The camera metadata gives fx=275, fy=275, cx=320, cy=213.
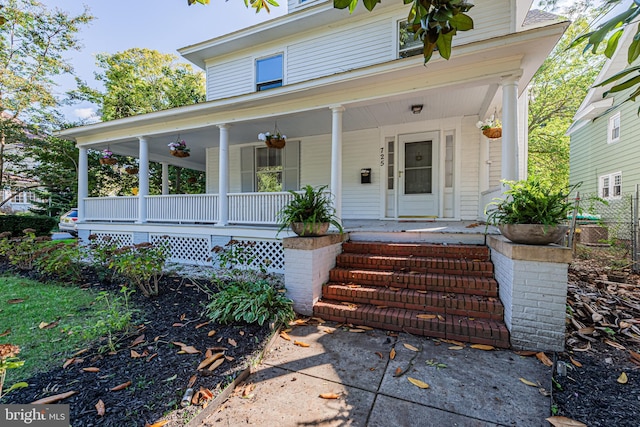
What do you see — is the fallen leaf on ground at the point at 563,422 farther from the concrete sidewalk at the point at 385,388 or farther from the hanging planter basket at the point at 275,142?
the hanging planter basket at the point at 275,142

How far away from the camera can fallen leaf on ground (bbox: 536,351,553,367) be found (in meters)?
2.42

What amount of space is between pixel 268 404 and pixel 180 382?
0.73 metres

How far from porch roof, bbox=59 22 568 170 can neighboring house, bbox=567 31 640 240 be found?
5123 mm

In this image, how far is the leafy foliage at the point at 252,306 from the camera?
3.09 meters

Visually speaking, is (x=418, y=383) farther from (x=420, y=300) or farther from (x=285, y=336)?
(x=285, y=336)

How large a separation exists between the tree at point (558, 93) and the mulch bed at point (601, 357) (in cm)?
1121

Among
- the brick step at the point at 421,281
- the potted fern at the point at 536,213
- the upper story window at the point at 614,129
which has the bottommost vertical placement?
the brick step at the point at 421,281

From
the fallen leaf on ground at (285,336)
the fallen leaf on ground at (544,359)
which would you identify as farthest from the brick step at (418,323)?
the fallen leaf on ground at (285,336)

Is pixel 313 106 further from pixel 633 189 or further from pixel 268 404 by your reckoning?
pixel 633 189

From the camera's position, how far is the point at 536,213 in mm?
2744

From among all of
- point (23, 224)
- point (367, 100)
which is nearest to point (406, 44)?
point (367, 100)

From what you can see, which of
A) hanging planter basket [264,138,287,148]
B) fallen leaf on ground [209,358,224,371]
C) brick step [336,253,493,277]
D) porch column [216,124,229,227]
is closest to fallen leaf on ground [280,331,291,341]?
fallen leaf on ground [209,358,224,371]

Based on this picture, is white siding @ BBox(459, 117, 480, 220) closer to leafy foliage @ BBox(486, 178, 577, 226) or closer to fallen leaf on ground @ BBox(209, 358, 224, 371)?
leafy foliage @ BBox(486, 178, 577, 226)

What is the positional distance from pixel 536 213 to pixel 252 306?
3.14 meters
